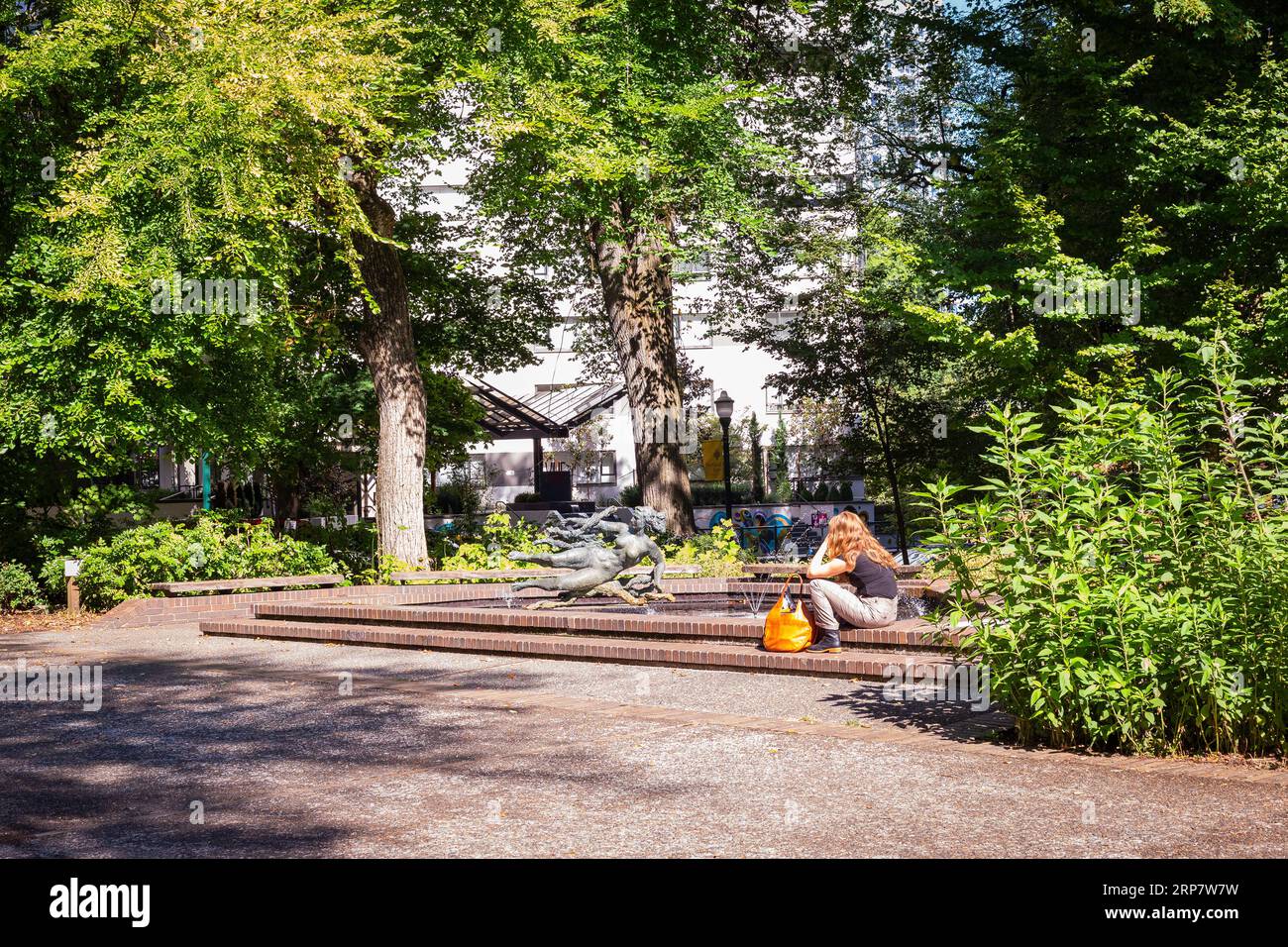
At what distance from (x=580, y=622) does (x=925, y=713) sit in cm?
560

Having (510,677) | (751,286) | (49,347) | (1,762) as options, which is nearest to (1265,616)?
(510,677)

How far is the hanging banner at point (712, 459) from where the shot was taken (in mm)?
45344

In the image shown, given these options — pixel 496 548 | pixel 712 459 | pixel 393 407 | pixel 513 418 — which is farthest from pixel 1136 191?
pixel 712 459

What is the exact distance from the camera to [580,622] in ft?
44.7

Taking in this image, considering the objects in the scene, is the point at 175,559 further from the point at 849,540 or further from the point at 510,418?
the point at 510,418

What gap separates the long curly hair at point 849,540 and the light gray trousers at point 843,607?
0.28 m

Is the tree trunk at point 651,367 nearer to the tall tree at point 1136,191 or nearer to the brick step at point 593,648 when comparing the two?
the tall tree at point 1136,191

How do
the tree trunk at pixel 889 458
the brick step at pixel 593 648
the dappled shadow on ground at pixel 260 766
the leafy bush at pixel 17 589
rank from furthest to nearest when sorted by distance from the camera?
the tree trunk at pixel 889 458, the leafy bush at pixel 17 589, the brick step at pixel 593 648, the dappled shadow on ground at pixel 260 766

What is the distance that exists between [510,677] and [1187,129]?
42.6 feet

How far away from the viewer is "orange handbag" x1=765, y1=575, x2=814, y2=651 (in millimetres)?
A: 10969

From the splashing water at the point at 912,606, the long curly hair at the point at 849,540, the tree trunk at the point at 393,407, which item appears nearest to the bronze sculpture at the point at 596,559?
the splashing water at the point at 912,606

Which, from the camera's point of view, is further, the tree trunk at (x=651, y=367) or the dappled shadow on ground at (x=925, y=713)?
the tree trunk at (x=651, y=367)

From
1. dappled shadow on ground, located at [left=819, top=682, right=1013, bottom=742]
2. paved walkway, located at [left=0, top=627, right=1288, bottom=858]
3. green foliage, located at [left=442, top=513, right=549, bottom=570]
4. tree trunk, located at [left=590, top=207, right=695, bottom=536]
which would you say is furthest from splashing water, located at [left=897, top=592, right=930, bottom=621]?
tree trunk, located at [left=590, top=207, right=695, bottom=536]

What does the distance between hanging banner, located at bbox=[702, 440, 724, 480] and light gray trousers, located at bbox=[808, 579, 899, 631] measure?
Answer: 33.3 meters
